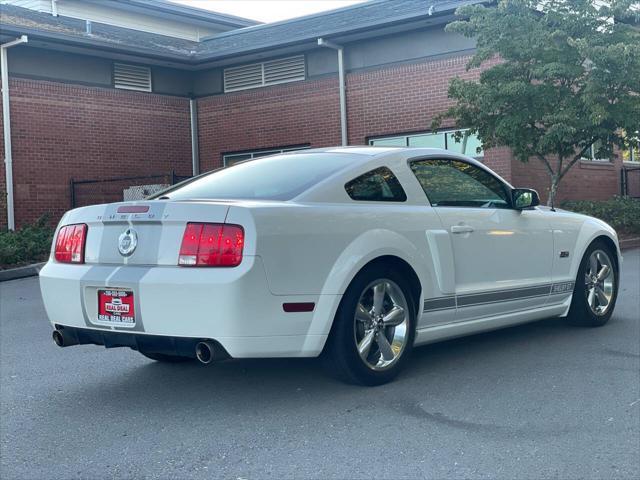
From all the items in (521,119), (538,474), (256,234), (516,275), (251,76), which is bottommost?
(538,474)

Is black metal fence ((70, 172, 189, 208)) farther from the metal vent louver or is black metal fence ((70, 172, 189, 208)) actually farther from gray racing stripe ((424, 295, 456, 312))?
gray racing stripe ((424, 295, 456, 312))

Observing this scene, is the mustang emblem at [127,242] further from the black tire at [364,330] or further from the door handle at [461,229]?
the door handle at [461,229]

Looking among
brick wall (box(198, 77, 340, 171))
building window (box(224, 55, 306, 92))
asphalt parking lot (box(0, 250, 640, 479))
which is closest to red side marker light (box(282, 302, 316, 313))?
asphalt parking lot (box(0, 250, 640, 479))

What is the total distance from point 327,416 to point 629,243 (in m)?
14.0

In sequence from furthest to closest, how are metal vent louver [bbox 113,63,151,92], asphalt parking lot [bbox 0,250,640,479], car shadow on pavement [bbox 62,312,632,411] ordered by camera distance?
metal vent louver [bbox 113,63,151,92] → car shadow on pavement [bbox 62,312,632,411] → asphalt parking lot [bbox 0,250,640,479]

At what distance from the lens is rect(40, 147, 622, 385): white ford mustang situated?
451 cm

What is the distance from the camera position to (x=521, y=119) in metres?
14.7

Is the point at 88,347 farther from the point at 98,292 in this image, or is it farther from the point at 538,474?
the point at 538,474

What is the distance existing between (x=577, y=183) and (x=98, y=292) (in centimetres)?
1745

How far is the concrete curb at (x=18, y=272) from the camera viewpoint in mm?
13021

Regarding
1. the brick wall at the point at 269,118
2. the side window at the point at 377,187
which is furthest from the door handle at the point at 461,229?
the brick wall at the point at 269,118

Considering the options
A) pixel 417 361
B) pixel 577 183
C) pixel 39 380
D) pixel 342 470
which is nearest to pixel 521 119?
pixel 577 183

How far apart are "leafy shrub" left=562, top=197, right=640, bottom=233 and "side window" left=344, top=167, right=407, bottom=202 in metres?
13.3

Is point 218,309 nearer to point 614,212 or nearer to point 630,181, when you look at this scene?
point 614,212
